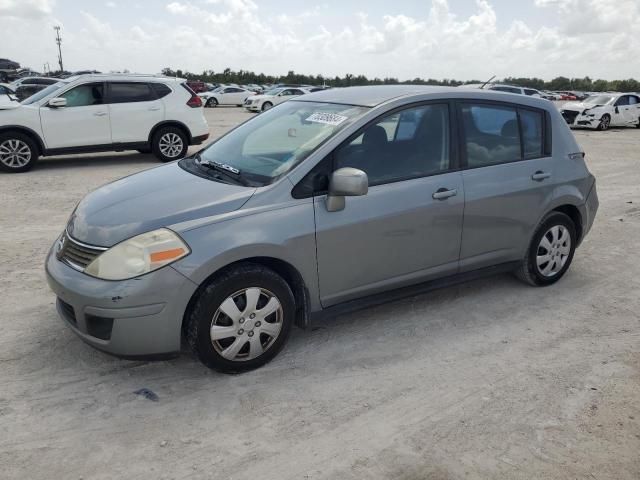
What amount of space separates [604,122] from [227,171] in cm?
2036

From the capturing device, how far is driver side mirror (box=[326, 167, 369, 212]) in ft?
11.3

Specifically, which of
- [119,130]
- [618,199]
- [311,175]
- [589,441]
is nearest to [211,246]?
[311,175]

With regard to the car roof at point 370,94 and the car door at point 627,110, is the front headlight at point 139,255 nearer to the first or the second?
the car roof at point 370,94

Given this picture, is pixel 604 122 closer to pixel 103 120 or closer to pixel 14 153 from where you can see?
pixel 103 120

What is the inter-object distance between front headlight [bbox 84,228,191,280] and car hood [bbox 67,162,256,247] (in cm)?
6

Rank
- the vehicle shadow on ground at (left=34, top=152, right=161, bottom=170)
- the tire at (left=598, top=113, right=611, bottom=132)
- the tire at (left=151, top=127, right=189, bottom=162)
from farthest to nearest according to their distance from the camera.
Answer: the tire at (left=598, top=113, right=611, bottom=132)
the tire at (left=151, top=127, right=189, bottom=162)
the vehicle shadow on ground at (left=34, top=152, right=161, bottom=170)

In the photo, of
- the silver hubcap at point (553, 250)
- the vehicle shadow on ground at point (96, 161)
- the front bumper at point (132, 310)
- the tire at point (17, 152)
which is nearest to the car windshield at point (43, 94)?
the tire at point (17, 152)

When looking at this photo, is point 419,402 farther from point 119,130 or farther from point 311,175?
point 119,130

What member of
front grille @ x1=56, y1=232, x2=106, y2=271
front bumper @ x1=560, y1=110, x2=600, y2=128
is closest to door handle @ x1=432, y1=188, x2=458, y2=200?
front grille @ x1=56, y1=232, x2=106, y2=271

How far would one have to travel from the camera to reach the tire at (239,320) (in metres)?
3.25

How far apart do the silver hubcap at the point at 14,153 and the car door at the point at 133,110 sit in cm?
152

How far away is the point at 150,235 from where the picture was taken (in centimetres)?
321

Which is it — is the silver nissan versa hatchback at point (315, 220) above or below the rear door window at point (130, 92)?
below

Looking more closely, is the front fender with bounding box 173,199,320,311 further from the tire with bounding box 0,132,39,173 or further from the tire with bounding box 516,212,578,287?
the tire with bounding box 0,132,39,173
